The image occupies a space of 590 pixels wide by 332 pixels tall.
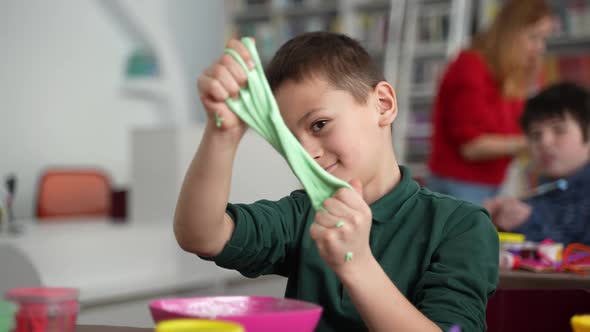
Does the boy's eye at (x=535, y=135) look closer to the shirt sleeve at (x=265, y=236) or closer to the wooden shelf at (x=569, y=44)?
the shirt sleeve at (x=265, y=236)

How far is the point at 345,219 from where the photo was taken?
28.0 inches

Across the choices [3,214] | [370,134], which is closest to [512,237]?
[370,134]

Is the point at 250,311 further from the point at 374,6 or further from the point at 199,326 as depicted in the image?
the point at 374,6

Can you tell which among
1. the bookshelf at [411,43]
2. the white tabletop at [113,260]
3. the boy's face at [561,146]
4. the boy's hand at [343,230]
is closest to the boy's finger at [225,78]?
the boy's hand at [343,230]

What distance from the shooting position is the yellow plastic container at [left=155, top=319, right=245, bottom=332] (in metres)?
0.53

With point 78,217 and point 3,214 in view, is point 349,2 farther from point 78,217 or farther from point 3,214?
point 3,214

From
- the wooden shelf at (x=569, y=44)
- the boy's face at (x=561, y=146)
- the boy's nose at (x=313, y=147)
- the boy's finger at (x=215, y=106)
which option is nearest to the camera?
the boy's finger at (x=215, y=106)

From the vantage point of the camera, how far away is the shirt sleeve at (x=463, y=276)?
82cm

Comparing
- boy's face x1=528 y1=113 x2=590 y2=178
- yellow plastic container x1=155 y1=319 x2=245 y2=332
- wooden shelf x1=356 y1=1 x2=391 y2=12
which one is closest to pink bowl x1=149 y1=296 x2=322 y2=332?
yellow plastic container x1=155 y1=319 x2=245 y2=332

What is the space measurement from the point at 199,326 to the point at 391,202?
0.49 metres

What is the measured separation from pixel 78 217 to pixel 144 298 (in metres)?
1.37

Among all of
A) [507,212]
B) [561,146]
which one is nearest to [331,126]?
[507,212]

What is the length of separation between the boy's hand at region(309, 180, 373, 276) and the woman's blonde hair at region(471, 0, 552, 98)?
2046mm

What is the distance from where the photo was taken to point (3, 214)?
2777 millimetres
